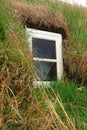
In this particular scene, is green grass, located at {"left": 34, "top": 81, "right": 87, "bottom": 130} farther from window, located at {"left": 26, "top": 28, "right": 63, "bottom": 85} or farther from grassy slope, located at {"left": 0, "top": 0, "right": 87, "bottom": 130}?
window, located at {"left": 26, "top": 28, "right": 63, "bottom": 85}

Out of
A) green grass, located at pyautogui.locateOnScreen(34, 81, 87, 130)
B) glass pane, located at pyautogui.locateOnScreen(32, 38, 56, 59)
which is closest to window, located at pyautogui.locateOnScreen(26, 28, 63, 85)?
glass pane, located at pyautogui.locateOnScreen(32, 38, 56, 59)

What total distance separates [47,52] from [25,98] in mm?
852

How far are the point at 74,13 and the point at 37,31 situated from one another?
2.47 feet

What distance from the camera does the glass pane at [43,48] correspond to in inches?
116

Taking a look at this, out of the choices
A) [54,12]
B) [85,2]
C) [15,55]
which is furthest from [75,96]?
[85,2]

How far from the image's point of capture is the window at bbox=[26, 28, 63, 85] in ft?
9.44

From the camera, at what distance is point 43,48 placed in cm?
304

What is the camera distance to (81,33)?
3.46 meters

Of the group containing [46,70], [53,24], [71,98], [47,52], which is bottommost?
[71,98]

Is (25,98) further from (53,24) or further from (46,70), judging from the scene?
(53,24)

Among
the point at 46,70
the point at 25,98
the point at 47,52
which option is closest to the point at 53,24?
the point at 47,52

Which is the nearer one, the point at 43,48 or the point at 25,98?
the point at 25,98

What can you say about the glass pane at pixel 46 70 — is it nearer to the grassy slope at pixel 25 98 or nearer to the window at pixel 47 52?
the window at pixel 47 52

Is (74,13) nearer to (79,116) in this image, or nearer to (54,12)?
(54,12)
